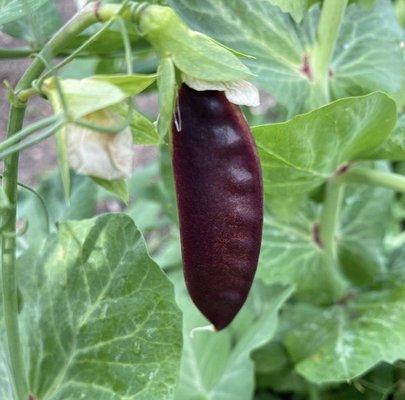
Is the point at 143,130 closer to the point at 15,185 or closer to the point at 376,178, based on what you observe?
the point at 15,185

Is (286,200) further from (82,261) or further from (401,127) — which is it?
(82,261)

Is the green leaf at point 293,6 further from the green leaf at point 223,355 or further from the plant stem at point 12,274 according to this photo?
the green leaf at point 223,355

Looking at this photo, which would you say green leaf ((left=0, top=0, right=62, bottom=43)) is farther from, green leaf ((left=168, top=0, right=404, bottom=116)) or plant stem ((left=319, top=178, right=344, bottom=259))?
plant stem ((left=319, top=178, right=344, bottom=259))

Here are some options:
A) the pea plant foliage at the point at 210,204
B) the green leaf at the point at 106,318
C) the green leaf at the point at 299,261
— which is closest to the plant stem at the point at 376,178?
the pea plant foliage at the point at 210,204

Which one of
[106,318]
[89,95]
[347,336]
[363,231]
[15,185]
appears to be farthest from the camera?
[363,231]

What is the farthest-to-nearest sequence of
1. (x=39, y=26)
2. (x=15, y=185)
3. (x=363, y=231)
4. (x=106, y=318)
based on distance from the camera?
1. (x=363, y=231)
2. (x=39, y=26)
3. (x=106, y=318)
4. (x=15, y=185)

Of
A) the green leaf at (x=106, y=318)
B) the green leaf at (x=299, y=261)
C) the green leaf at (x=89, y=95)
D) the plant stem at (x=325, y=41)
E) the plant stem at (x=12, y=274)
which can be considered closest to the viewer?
the green leaf at (x=89, y=95)

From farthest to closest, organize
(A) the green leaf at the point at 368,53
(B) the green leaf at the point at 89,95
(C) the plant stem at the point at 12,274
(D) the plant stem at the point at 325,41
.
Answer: (A) the green leaf at the point at 368,53 < (D) the plant stem at the point at 325,41 < (C) the plant stem at the point at 12,274 < (B) the green leaf at the point at 89,95

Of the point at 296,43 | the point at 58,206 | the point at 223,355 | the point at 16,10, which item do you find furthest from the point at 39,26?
the point at 223,355
